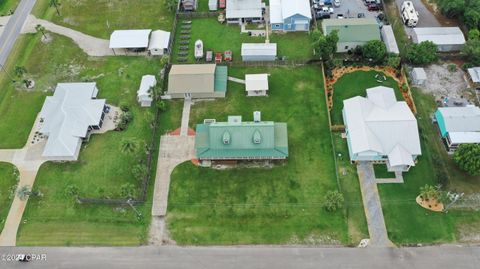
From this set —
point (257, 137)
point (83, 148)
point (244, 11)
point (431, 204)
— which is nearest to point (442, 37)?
point (431, 204)

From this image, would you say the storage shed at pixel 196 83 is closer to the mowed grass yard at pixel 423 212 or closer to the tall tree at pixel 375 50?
the mowed grass yard at pixel 423 212

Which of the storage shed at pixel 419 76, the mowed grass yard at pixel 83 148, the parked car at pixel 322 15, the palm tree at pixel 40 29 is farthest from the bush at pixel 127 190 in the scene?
the storage shed at pixel 419 76

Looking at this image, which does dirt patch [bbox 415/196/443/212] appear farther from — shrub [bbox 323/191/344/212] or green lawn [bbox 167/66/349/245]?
shrub [bbox 323/191/344/212]

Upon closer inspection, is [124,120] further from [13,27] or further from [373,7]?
[373,7]

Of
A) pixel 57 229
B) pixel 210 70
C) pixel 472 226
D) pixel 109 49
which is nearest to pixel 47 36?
pixel 109 49

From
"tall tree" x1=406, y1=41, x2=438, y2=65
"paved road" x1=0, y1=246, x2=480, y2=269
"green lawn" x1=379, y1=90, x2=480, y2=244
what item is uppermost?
"tall tree" x1=406, y1=41, x2=438, y2=65

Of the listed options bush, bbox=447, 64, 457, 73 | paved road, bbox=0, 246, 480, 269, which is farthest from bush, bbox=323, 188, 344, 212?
bush, bbox=447, 64, 457, 73
